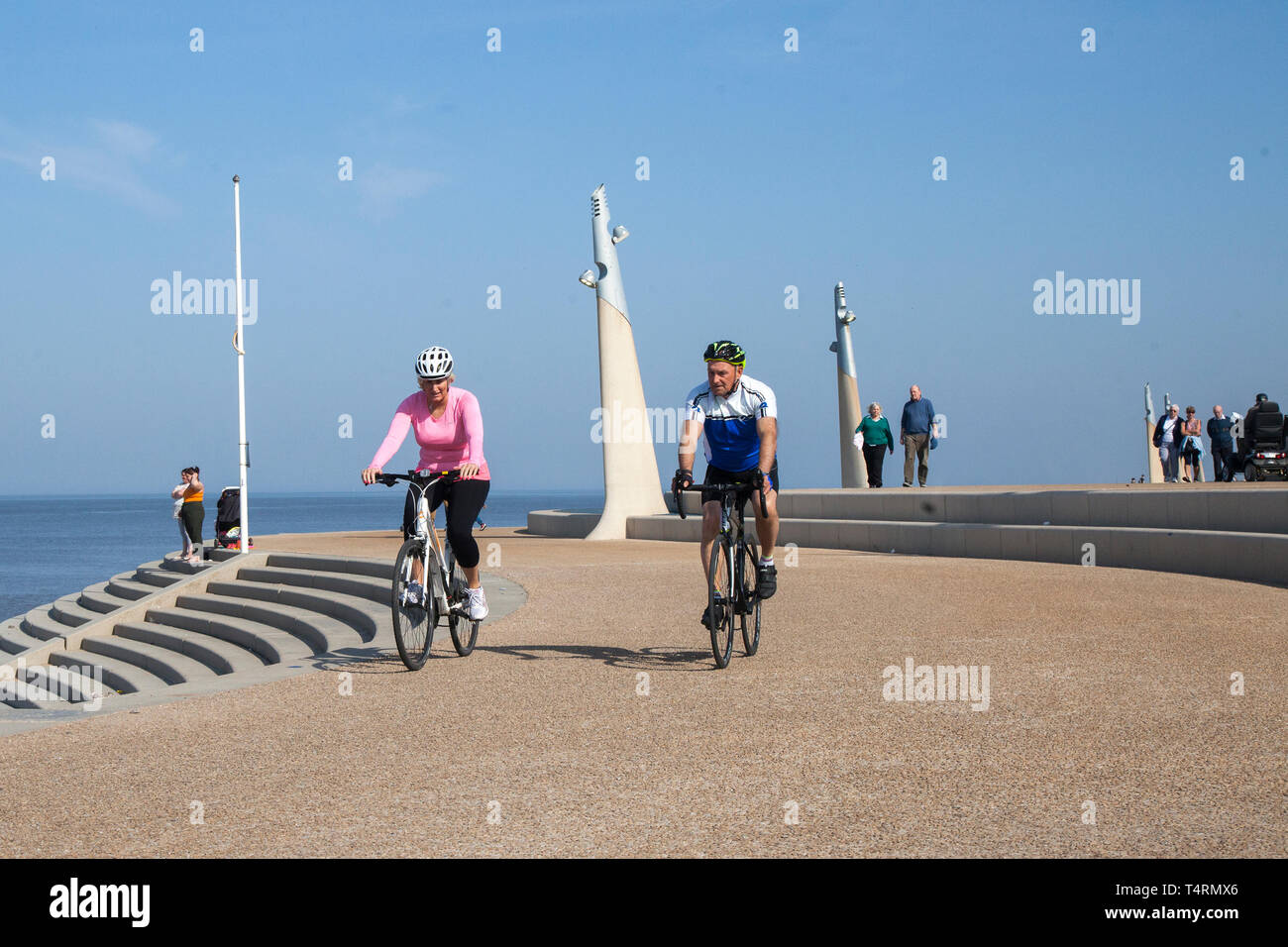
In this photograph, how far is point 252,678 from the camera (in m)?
7.43

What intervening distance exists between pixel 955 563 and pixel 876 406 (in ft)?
28.3

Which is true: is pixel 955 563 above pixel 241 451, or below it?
below

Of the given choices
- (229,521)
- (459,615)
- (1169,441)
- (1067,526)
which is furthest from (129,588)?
(1169,441)

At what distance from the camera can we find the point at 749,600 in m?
7.52

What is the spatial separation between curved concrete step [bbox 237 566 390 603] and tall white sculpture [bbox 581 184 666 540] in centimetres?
779

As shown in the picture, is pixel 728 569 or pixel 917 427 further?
pixel 917 427

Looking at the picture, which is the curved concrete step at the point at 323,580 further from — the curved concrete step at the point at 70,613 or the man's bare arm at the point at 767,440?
the man's bare arm at the point at 767,440

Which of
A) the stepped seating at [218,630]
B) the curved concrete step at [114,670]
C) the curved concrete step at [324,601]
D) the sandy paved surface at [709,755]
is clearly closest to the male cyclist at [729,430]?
the sandy paved surface at [709,755]

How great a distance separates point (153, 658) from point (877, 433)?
14.0 metres

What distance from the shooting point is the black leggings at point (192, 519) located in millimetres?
19188

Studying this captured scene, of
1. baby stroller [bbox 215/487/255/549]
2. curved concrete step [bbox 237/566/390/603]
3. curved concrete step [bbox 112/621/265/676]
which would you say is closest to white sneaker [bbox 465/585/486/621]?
curved concrete step [bbox 112/621/265/676]

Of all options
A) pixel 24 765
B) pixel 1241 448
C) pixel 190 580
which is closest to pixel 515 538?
pixel 190 580

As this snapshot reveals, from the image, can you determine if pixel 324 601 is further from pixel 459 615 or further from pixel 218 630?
pixel 459 615
